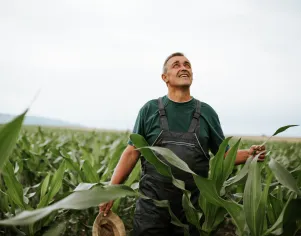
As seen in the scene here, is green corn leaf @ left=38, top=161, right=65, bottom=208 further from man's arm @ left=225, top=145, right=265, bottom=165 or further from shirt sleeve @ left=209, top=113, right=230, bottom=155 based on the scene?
man's arm @ left=225, top=145, right=265, bottom=165

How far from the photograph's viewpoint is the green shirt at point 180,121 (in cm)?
169

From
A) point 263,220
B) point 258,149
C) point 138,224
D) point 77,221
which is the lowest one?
point 77,221

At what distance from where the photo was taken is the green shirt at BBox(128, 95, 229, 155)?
1.69m

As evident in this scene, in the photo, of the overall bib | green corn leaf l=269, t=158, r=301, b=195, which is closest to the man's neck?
the overall bib

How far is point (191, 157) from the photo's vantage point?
5.29ft

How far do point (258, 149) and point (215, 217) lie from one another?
0.39 meters

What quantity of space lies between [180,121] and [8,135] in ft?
3.30

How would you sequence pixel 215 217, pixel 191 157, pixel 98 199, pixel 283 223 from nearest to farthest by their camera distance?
pixel 98 199 → pixel 283 223 → pixel 215 217 → pixel 191 157

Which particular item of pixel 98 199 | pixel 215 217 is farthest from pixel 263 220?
pixel 98 199

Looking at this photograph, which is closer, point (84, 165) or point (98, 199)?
point (98, 199)

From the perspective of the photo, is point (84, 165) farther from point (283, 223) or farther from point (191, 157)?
point (283, 223)

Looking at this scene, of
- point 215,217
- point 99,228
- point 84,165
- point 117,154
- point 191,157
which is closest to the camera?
point 215,217

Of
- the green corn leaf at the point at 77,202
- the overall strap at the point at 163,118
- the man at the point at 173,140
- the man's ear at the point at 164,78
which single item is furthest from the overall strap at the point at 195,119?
the green corn leaf at the point at 77,202

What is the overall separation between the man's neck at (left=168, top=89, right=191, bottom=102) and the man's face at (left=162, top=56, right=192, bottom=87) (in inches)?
1.6
